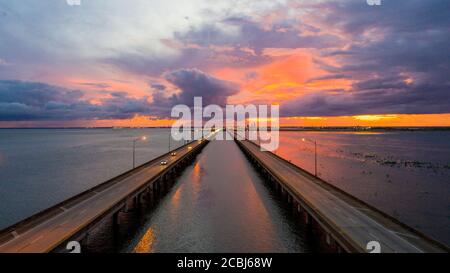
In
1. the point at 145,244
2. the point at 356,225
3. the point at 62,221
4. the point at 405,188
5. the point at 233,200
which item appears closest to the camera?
the point at 356,225

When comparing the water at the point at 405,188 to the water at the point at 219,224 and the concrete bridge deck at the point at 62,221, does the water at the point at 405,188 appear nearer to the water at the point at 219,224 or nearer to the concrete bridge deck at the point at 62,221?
the water at the point at 219,224

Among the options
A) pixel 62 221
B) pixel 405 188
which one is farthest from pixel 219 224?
pixel 405 188

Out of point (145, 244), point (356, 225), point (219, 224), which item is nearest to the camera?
point (356, 225)

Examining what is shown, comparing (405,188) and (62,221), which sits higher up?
(62,221)

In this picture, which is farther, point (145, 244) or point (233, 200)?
point (233, 200)

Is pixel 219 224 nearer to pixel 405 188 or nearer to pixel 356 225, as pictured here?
pixel 356 225

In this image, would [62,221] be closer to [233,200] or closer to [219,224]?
[219,224]

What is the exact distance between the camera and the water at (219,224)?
94.7 feet

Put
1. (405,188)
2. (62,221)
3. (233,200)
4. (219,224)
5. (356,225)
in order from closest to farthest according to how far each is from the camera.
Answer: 1. (356,225)
2. (62,221)
3. (219,224)
4. (233,200)
5. (405,188)

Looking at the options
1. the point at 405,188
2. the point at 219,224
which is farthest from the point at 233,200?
the point at 405,188

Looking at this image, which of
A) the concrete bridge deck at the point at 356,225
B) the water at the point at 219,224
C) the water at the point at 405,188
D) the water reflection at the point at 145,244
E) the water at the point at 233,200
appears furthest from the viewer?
the water at the point at 405,188

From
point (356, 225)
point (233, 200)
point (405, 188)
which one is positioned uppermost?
point (356, 225)

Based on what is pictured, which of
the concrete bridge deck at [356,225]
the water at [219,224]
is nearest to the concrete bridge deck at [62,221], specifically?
the water at [219,224]

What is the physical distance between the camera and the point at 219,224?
35.3 metres
